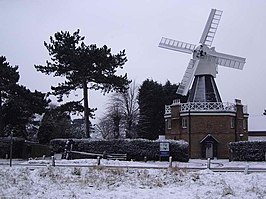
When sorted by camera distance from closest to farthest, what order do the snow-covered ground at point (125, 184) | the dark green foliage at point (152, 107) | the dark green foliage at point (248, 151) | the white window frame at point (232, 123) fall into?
the snow-covered ground at point (125, 184), the dark green foliage at point (248, 151), the white window frame at point (232, 123), the dark green foliage at point (152, 107)

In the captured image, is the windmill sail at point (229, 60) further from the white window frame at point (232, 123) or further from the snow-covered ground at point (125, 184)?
the snow-covered ground at point (125, 184)

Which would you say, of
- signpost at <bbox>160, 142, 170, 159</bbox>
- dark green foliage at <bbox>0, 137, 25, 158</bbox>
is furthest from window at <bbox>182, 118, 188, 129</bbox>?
dark green foliage at <bbox>0, 137, 25, 158</bbox>

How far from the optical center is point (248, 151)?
48.7 meters

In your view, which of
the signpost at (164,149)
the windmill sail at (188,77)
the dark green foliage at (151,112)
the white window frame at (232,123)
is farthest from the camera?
the dark green foliage at (151,112)

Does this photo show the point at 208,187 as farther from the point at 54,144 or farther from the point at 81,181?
the point at 54,144

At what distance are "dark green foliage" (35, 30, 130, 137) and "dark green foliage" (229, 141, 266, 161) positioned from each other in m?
14.9

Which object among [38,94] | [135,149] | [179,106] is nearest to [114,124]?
[179,106]

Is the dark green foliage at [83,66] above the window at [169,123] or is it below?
above

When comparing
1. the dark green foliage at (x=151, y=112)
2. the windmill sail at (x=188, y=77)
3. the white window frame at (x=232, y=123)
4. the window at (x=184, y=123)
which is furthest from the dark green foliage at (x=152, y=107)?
the white window frame at (x=232, y=123)

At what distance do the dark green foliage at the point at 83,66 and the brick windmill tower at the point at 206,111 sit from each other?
10.4m

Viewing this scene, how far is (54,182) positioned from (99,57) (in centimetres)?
3182

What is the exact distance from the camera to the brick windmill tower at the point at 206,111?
60.5 m

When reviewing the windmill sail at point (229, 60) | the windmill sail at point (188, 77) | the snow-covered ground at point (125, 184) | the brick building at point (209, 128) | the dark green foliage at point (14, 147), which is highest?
the windmill sail at point (229, 60)

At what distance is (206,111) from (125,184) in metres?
39.1
